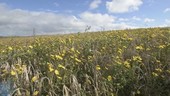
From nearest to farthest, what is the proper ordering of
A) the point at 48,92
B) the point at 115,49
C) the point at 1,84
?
1. the point at 48,92
2. the point at 1,84
3. the point at 115,49

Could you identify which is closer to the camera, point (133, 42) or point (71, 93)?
point (71, 93)

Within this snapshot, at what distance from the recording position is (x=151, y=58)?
7.28 metres

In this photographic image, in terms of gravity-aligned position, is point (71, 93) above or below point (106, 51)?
below

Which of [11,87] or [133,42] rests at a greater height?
[133,42]

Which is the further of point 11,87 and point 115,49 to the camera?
point 115,49

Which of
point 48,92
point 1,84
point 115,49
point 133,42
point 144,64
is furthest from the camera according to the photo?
point 133,42

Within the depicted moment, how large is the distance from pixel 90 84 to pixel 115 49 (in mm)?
1818

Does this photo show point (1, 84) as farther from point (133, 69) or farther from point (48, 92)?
point (133, 69)

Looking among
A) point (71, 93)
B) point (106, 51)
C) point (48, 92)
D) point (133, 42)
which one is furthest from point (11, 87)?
point (133, 42)

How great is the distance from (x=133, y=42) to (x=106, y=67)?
1.95 meters

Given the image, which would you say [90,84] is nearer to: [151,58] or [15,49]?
[151,58]

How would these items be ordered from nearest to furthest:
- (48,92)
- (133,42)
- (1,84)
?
(48,92), (1,84), (133,42)

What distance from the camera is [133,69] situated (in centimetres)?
656

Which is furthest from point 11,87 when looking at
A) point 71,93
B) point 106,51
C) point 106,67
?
point 106,51
